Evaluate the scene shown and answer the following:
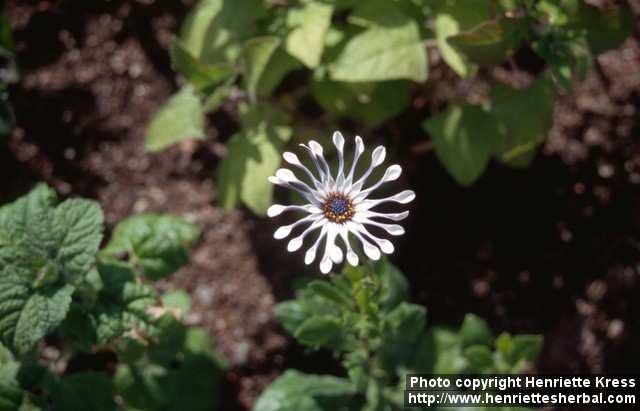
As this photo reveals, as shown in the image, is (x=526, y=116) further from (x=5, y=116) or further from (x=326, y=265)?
(x=5, y=116)

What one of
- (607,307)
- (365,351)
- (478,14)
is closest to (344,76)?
(478,14)

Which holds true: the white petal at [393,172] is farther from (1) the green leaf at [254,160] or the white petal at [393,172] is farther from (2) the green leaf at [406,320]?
(1) the green leaf at [254,160]

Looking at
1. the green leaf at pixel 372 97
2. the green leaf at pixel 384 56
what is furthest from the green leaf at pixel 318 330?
the green leaf at pixel 372 97

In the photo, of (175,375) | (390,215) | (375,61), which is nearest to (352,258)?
(390,215)

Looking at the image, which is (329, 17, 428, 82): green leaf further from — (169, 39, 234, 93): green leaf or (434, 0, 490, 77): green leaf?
(169, 39, 234, 93): green leaf

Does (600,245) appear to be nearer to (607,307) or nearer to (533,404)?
(607,307)

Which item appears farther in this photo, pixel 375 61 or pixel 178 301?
pixel 178 301
